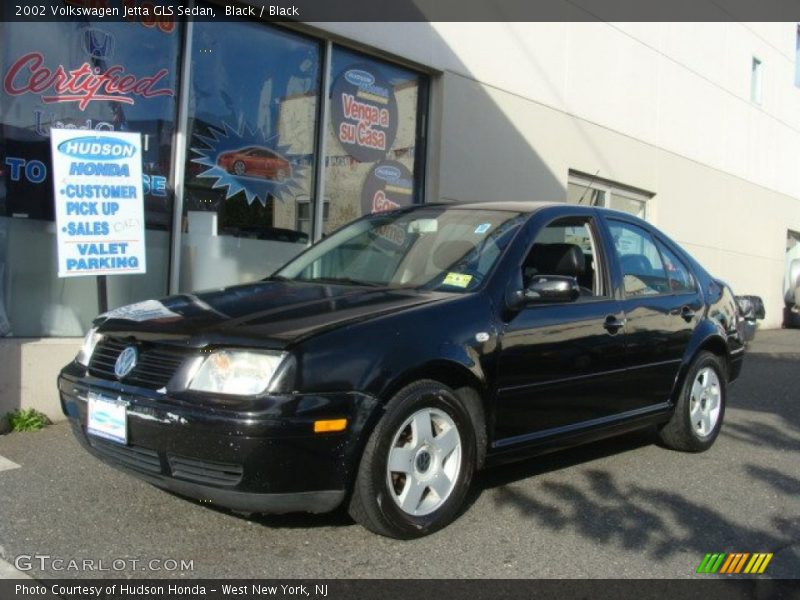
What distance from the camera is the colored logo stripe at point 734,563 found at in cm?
370

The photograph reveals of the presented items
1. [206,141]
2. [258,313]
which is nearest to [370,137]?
[206,141]

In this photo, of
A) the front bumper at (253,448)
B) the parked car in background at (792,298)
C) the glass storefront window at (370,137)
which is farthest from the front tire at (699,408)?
the parked car in background at (792,298)

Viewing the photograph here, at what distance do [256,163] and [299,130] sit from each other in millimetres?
664

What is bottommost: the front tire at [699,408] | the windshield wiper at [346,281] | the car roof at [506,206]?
the front tire at [699,408]

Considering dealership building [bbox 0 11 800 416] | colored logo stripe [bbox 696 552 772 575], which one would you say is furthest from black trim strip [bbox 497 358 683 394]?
dealership building [bbox 0 11 800 416]

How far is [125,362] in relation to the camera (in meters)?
3.71

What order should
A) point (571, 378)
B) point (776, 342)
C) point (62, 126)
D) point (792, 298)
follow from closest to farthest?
point (571, 378), point (62, 126), point (776, 342), point (792, 298)

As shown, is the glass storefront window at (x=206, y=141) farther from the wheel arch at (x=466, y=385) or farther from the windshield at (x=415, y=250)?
the wheel arch at (x=466, y=385)

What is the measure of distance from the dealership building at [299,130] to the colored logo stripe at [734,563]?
4189 mm

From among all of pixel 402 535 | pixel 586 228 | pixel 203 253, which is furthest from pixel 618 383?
pixel 203 253

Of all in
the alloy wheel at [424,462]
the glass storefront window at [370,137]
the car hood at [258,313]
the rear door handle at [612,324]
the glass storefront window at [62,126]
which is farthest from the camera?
the glass storefront window at [370,137]

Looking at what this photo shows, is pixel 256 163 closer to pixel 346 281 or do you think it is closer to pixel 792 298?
pixel 346 281

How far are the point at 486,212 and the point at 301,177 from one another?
3824 millimetres

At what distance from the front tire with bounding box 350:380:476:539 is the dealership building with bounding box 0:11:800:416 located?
2991mm
